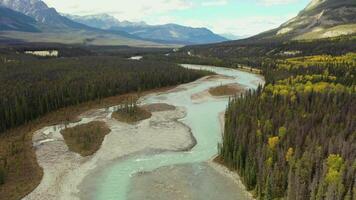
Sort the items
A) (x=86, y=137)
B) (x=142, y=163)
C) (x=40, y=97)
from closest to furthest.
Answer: (x=142, y=163) < (x=86, y=137) < (x=40, y=97)

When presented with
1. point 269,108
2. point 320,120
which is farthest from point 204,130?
point 320,120

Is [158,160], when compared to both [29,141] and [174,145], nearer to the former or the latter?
[174,145]

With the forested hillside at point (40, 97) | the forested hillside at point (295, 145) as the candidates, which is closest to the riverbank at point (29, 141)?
the forested hillside at point (40, 97)

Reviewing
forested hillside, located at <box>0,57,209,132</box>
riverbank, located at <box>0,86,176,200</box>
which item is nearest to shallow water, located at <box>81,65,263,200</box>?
riverbank, located at <box>0,86,176,200</box>

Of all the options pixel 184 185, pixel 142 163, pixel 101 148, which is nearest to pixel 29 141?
pixel 101 148

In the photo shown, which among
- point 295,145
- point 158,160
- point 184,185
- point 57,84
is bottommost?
point 184,185

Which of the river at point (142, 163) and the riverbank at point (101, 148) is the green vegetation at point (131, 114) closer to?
the riverbank at point (101, 148)
